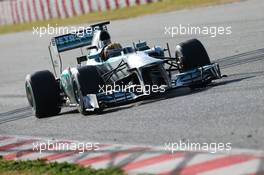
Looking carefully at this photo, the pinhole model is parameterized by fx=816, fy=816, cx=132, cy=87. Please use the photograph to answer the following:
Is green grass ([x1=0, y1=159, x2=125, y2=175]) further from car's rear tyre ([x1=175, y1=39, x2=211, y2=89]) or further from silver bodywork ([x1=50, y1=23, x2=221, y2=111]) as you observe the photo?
car's rear tyre ([x1=175, y1=39, x2=211, y2=89])

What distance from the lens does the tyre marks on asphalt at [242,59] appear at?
13.6 meters

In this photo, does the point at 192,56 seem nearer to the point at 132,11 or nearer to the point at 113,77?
the point at 113,77

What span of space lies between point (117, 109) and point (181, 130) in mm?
2595

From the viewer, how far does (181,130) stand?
8.46m

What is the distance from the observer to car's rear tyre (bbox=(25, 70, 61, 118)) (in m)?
11.6

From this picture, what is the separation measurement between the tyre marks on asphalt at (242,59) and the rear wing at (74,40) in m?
2.52

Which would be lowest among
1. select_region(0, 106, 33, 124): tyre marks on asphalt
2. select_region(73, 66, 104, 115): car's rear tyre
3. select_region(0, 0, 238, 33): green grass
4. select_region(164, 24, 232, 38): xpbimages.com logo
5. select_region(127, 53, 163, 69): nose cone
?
select_region(0, 0, 238, 33): green grass

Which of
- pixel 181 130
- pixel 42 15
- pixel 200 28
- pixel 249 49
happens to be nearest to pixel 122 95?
pixel 181 130

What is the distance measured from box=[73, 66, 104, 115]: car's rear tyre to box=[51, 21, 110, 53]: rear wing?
1595 mm

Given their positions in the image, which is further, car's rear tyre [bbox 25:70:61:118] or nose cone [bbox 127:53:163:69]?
car's rear tyre [bbox 25:70:61:118]

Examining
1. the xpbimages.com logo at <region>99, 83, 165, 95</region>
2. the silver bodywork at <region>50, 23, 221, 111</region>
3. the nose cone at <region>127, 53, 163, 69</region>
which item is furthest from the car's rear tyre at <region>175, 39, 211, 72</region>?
the xpbimages.com logo at <region>99, 83, 165, 95</region>

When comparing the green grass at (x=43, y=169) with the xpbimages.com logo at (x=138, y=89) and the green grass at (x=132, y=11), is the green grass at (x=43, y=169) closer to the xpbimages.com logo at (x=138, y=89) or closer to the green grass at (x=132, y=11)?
the xpbimages.com logo at (x=138, y=89)

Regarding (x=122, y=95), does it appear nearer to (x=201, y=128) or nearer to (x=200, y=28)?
(x=201, y=128)

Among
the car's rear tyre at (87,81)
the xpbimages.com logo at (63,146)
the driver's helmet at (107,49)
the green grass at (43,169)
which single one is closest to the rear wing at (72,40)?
the driver's helmet at (107,49)
